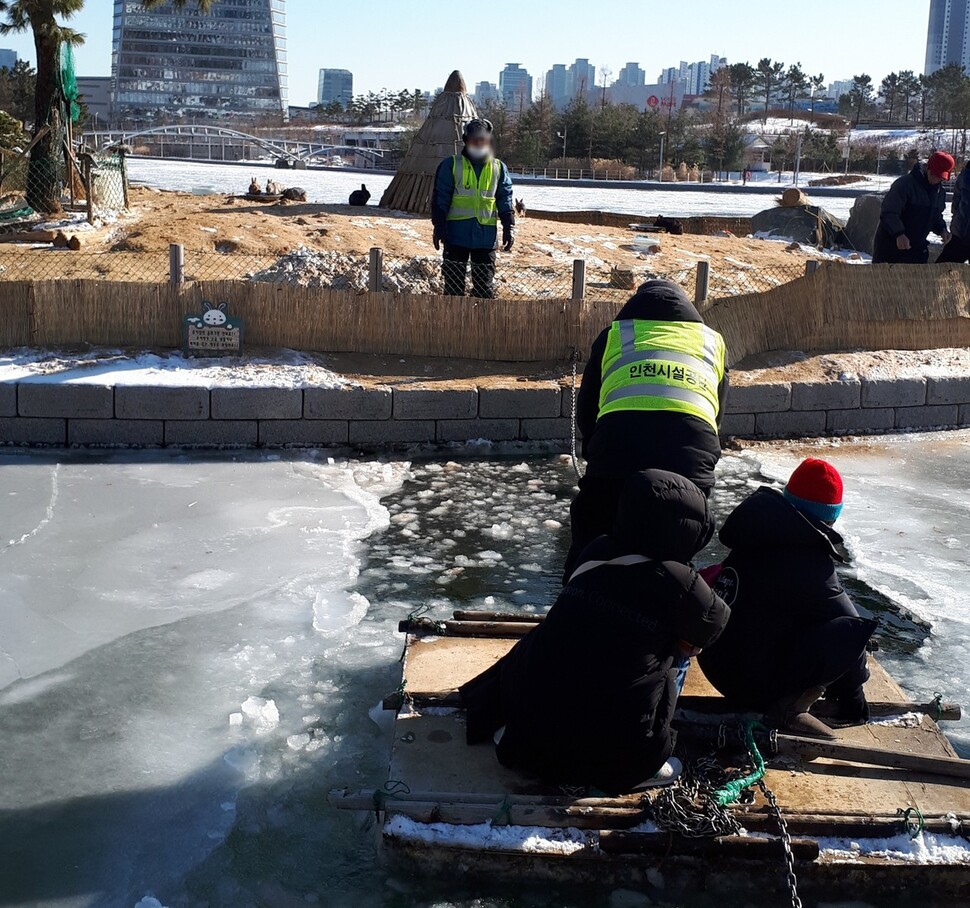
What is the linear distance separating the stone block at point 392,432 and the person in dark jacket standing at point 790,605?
4431 millimetres

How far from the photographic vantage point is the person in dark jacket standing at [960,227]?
394 inches

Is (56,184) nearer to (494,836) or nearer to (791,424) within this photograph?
(791,424)

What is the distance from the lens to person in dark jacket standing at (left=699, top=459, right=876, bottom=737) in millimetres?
3436

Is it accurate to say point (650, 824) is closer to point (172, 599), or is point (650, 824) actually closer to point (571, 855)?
point (571, 855)

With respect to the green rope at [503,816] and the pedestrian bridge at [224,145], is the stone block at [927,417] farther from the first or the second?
the pedestrian bridge at [224,145]

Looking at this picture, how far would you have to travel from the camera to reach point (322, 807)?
3559 millimetres

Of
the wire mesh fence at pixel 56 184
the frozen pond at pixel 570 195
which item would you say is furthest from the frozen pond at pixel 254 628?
the frozen pond at pixel 570 195

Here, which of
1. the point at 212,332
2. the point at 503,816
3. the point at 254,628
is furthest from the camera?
the point at 212,332

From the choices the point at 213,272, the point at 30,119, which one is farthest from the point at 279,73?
the point at 213,272

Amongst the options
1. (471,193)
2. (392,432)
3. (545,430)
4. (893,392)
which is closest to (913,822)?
(545,430)

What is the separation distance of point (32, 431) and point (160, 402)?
88 centimetres

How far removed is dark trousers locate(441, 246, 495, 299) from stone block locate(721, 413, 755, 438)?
7.01ft

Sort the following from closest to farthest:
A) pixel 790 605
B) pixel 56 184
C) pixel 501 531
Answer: pixel 790 605, pixel 501 531, pixel 56 184

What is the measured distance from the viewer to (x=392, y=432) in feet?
25.9
